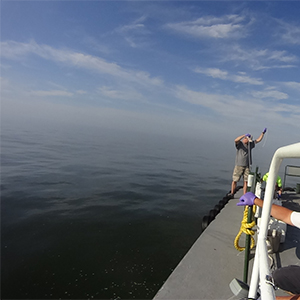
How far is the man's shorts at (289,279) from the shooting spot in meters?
2.03

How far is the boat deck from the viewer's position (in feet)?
10.1

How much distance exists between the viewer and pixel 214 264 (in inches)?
149

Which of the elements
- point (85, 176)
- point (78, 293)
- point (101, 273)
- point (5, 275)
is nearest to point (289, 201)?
point (101, 273)

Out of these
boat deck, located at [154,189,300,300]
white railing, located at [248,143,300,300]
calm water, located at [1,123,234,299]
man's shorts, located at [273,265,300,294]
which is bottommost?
calm water, located at [1,123,234,299]

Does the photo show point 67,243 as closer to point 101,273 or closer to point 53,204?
point 101,273

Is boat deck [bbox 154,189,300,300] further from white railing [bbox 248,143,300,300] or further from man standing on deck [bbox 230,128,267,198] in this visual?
man standing on deck [bbox 230,128,267,198]

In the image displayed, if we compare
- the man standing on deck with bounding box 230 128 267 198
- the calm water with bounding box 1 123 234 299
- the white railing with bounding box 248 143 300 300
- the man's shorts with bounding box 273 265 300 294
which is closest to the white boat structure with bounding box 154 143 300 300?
the white railing with bounding box 248 143 300 300

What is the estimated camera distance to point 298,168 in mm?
9555

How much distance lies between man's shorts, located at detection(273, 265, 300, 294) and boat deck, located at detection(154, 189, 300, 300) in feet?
3.62

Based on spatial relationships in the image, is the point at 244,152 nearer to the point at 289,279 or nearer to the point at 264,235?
the point at 289,279

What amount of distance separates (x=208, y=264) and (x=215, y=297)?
781 millimetres

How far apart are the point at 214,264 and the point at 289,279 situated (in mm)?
1880

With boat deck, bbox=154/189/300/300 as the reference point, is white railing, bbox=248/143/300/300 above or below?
above

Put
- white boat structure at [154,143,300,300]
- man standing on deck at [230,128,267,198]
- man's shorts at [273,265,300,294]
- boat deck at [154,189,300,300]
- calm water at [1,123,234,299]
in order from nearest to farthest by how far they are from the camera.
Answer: white boat structure at [154,143,300,300] < man's shorts at [273,265,300,294] < boat deck at [154,189,300,300] < calm water at [1,123,234,299] < man standing on deck at [230,128,267,198]
